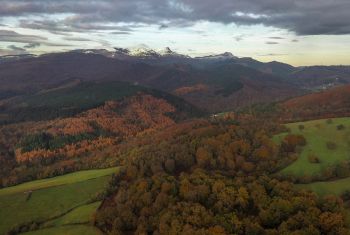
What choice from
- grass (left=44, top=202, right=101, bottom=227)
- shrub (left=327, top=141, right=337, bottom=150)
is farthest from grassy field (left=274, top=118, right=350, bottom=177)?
grass (left=44, top=202, right=101, bottom=227)

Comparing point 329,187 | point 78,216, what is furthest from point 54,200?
point 329,187

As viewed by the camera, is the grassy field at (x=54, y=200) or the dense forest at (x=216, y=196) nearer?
the dense forest at (x=216, y=196)

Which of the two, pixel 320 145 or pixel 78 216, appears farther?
pixel 320 145

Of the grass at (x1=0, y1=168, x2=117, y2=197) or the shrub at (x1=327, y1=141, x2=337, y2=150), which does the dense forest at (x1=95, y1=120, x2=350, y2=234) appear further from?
the grass at (x1=0, y1=168, x2=117, y2=197)

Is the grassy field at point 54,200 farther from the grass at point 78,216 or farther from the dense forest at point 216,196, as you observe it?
the dense forest at point 216,196

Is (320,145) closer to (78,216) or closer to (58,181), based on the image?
(78,216)

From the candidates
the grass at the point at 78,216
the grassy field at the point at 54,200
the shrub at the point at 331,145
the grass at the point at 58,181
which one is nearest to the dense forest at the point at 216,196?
the grass at the point at 78,216
